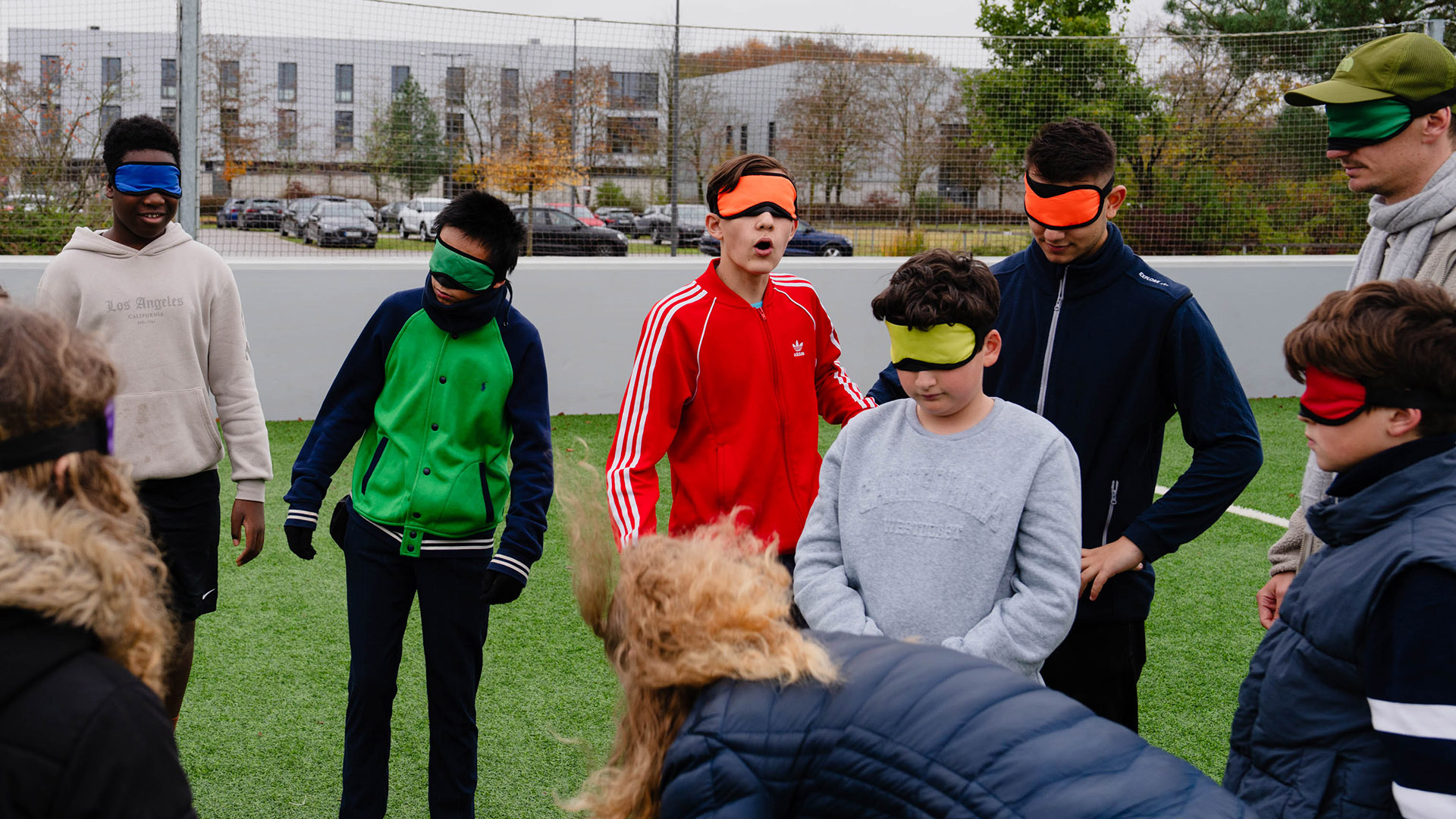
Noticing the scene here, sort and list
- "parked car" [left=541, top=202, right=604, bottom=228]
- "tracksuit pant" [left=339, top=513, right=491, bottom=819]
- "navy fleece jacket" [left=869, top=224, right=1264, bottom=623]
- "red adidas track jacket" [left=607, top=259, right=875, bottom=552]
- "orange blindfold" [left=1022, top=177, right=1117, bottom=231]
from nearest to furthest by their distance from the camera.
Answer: "navy fleece jacket" [left=869, top=224, right=1264, bottom=623] → "orange blindfold" [left=1022, top=177, right=1117, bottom=231] → "red adidas track jacket" [left=607, top=259, right=875, bottom=552] → "tracksuit pant" [left=339, top=513, right=491, bottom=819] → "parked car" [left=541, top=202, right=604, bottom=228]

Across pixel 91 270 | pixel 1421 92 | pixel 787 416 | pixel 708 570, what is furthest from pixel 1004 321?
pixel 91 270

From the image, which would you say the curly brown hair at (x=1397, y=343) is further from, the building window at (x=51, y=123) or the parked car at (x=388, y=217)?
the building window at (x=51, y=123)

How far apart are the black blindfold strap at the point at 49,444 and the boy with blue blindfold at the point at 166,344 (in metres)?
1.94

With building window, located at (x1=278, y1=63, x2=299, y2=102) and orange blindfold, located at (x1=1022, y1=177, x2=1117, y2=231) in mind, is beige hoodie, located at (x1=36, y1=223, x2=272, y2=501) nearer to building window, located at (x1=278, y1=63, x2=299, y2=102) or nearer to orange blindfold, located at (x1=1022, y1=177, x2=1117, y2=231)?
orange blindfold, located at (x1=1022, y1=177, x2=1117, y2=231)

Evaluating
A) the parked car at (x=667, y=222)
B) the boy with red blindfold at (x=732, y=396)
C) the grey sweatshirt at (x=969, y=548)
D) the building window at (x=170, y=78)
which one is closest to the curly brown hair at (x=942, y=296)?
the grey sweatshirt at (x=969, y=548)

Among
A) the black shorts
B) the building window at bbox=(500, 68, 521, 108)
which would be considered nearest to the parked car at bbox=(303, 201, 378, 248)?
the building window at bbox=(500, 68, 521, 108)

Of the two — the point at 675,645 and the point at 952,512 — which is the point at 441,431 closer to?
the point at 952,512

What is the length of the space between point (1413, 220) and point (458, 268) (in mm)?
2084

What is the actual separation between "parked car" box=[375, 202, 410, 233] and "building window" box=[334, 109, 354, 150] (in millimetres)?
474

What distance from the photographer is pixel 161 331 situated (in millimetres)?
3102

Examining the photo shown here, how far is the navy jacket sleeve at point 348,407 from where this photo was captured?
9.19 feet

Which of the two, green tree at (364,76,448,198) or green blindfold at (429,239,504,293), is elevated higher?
green tree at (364,76,448,198)

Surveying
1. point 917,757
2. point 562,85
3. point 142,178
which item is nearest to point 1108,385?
point 917,757

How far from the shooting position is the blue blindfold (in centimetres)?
307
